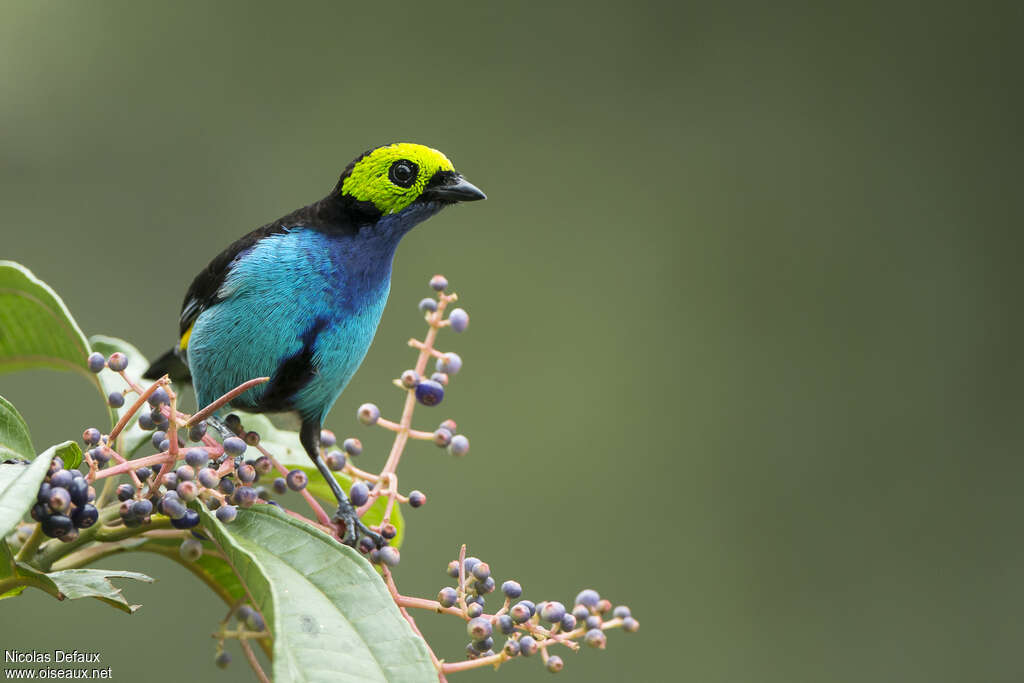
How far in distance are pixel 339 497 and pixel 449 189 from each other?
585 millimetres

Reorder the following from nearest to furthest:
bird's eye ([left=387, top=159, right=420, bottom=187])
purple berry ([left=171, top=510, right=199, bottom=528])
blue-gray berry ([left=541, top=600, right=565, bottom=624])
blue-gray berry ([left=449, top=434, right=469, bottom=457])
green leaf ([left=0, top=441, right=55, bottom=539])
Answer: green leaf ([left=0, top=441, right=55, bottom=539]), purple berry ([left=171, top=510, right=199, bottom=528]), blue-gray berry ([left=541, top=600, right=565, bottom=624]), blue-gray berry ([left=449, top=434, right=469, bottom=457]), bird's eye ([left=387, top=159, right=420, bottom=187])

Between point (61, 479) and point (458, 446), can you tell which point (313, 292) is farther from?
point (61, 479)

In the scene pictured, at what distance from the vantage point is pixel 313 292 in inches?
71.1

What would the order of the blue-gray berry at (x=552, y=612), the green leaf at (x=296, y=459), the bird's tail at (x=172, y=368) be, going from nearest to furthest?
the blue-gray berry at (x=552, y=612) → the green leaf at (x=296, y=459) → the bird's tail at (x=172, y=368)

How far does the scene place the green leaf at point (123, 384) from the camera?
1497mm

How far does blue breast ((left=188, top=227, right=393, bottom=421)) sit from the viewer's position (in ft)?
5.87

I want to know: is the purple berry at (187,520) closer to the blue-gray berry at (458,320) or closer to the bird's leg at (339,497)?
the bird's leg at (339,497)

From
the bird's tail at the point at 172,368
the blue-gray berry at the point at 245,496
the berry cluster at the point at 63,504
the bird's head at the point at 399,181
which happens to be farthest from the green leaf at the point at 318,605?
the bird's tail at the point at 172,368

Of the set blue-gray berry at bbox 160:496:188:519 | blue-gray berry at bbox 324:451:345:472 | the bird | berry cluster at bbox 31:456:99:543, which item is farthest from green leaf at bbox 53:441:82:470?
the bird

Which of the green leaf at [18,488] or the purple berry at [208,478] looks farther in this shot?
the purple berry at [208,478]

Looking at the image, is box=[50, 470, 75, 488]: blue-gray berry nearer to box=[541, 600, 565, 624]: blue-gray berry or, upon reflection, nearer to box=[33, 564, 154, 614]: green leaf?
box=[33, 564, 154, 614]: green leaf

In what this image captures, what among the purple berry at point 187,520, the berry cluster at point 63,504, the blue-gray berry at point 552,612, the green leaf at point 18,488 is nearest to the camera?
the green leaf at point 18,488

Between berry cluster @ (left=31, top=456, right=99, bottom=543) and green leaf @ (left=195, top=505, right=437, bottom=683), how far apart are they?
125mm

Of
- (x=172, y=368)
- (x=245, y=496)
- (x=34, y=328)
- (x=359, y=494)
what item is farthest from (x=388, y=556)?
(x=172, y=368)
